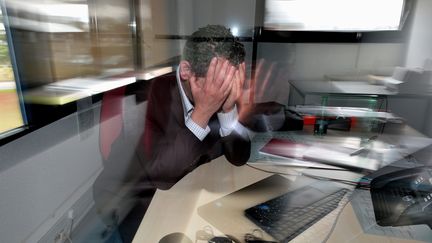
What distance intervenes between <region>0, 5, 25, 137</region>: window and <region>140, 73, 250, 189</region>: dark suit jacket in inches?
15.4

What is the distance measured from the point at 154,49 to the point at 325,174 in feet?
2.39

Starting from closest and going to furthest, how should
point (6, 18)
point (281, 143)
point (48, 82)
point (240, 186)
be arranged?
point (6, 18)
point (48, 82)
point (240, 186)
point (281, 143)

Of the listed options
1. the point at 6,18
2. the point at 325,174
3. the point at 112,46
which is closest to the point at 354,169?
the point at 325,174

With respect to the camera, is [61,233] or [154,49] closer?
[61,233]

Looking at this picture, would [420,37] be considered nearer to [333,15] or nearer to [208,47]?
[333,15]

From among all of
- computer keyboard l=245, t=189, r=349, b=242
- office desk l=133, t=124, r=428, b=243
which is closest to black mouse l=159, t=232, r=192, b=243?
office desk l=133, t=124, r=428, b=243

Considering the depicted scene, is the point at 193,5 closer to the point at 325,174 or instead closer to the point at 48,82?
the point at 48,82

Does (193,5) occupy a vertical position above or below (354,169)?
above

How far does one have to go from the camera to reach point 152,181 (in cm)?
79

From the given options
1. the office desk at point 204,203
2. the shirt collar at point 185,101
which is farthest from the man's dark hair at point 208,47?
the office desk at point 204,203

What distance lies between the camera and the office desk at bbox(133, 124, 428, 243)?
0.52 metres

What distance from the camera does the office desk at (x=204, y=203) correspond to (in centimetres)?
52

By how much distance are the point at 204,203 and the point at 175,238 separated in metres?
0.13

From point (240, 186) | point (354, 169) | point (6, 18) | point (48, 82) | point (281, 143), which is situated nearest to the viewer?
point (6, 18)
